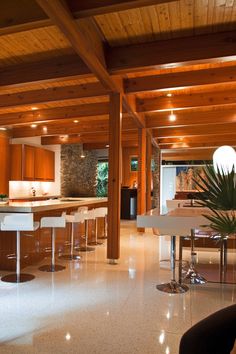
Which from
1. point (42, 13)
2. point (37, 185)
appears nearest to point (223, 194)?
point (42, 13)

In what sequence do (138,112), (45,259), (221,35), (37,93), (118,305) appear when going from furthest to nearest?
1. (138,112)
2. (37,93)
3. (45,259)
4. (221,35)
5. (118,305)

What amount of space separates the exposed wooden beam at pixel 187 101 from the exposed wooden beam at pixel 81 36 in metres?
1.91

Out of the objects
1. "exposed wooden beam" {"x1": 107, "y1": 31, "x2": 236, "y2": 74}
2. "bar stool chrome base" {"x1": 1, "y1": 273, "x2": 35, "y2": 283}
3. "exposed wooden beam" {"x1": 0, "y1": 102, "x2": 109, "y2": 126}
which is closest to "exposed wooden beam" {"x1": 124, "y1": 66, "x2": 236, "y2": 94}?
"exposed wooden beam" {"x1": 107, "y1": 31, "x2": 236, "y2": 74}

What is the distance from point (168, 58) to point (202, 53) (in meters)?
0.45

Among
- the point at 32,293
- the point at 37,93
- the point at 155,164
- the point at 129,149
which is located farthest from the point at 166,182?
the point at 32,293

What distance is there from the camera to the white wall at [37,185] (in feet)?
30.6

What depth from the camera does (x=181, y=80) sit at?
5.13 metres

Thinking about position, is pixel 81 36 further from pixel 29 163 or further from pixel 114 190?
pixel 29 163

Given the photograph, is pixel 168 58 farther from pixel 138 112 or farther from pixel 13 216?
pixel 13 216

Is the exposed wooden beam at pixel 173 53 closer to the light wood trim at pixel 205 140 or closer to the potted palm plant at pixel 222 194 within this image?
the potted palm plant at pixel 222 194

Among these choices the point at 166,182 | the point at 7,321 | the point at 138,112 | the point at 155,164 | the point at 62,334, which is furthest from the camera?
the point at 166,182

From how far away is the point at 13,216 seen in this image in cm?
391

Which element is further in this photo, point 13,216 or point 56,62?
point 56,62

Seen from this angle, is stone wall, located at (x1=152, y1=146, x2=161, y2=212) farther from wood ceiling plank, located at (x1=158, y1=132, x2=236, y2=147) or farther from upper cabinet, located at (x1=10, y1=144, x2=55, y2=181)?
upper cabinet, located at (x1=10, y1=144, x2=55, y2=181)
